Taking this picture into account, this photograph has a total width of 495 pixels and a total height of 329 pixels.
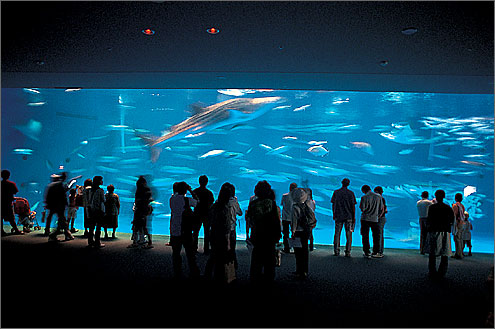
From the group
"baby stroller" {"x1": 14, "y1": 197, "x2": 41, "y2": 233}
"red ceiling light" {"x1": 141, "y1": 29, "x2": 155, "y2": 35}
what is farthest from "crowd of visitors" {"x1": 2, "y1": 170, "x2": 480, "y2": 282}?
"red ceiling light" {"x1": 141, "y1": 29, "x2": 155, "y2": 35}

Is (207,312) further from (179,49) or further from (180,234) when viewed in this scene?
(179,49)

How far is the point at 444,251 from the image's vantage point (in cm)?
554

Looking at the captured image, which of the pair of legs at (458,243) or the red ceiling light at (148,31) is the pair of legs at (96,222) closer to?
the red ceiling light at (148,31)

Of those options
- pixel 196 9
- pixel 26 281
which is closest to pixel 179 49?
Result: pixel 196 9

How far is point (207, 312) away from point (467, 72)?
7.35 metres

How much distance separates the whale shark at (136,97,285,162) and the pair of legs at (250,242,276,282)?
30.5ft

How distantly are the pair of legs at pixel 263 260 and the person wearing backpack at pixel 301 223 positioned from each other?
91 cm

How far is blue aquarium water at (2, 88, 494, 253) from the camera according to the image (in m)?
14.7

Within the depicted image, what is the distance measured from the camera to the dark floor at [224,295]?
362cm

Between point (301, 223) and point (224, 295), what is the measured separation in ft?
5.47

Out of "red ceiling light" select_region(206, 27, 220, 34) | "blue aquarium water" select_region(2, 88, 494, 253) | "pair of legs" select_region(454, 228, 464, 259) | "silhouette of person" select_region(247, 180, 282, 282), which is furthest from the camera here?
"blue aquarium water" select_region(2, 88, 494, 253)

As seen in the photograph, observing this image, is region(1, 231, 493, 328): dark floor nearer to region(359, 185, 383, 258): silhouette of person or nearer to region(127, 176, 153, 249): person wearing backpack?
region(359, 185, 383, 258): silhouette of person

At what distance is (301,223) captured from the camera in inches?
208

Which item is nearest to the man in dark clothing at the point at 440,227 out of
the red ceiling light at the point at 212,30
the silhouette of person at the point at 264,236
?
the silhouette of person at the point at 264,236
